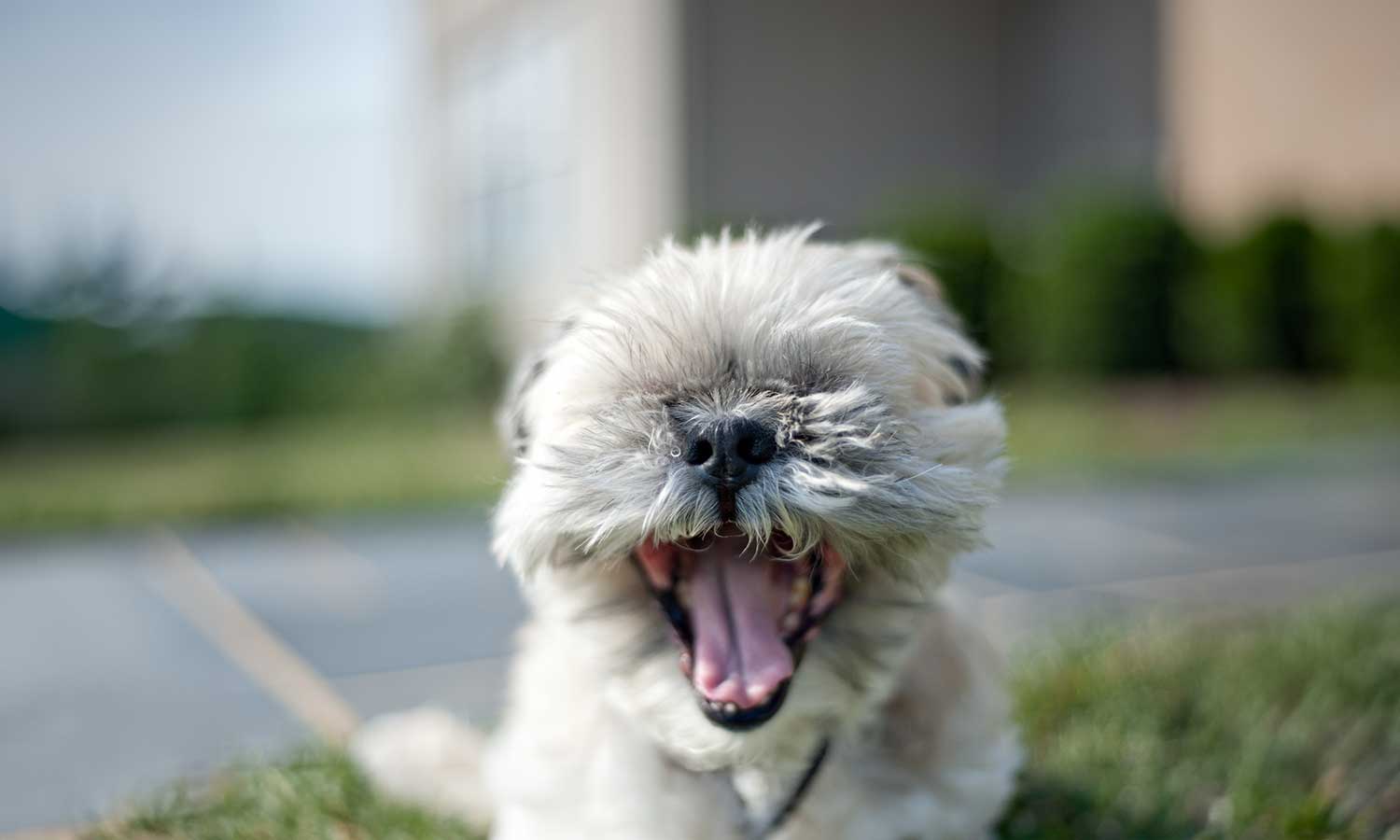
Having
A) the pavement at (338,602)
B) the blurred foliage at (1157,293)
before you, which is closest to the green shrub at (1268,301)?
the blurred foliage at (1157,293)

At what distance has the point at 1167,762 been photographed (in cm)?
291

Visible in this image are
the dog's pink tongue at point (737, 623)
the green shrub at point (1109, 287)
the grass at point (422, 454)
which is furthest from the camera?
the green shrub at point (1109, 287)

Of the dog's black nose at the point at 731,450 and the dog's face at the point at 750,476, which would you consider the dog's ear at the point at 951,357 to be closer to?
the dog's face at the point at 750,476

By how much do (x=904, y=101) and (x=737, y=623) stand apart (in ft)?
57.9

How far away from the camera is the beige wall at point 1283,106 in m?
12.3

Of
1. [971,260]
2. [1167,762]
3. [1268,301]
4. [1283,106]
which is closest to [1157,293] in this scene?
[1268,301]

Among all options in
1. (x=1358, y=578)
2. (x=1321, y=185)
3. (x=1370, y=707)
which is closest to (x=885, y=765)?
(x=1370, y=707)

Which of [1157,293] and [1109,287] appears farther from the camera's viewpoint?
[1157,293]

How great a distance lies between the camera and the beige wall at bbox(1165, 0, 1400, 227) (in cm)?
1227

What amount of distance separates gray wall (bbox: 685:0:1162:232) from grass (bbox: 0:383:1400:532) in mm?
5654

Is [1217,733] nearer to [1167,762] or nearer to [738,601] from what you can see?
[1167,762]

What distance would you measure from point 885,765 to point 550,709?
67cm

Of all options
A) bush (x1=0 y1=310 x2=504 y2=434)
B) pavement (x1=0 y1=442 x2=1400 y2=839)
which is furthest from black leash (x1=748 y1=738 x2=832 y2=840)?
bush (x1=0 y1=310 x2=504 y2=434)

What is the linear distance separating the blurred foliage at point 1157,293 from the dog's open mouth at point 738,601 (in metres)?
10.5
